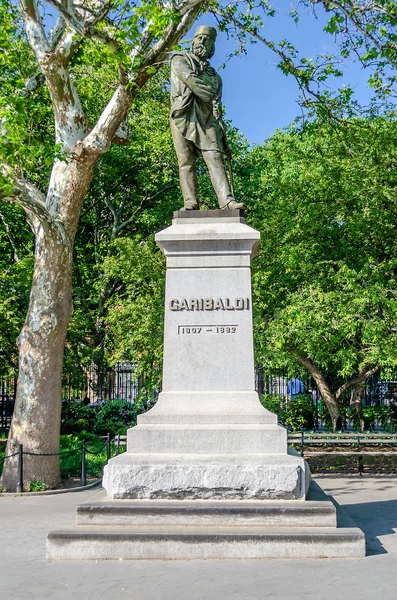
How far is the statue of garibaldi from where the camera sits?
8656 mm

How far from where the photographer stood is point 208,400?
7781mm

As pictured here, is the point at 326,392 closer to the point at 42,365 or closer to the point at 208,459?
the point at 42,365

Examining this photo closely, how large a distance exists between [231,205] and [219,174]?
49cm

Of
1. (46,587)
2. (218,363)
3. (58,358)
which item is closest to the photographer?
(46,587)

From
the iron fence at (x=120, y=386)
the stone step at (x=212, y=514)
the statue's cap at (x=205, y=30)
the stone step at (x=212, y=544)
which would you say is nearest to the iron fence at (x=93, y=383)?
the iron fence at (x=120, y=386)

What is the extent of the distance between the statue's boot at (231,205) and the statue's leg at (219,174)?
A: 0.01 metres

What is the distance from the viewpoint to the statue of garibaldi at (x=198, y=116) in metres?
8.66

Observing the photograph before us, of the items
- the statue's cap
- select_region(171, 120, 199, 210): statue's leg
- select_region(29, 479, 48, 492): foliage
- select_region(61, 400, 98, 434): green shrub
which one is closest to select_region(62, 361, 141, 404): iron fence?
select_region(61, 400, 98, 434): green shrub

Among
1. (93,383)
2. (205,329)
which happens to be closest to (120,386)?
(93,383)

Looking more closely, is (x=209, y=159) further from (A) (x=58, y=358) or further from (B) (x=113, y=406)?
(B) (x=113, y=406)

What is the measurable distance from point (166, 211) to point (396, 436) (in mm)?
13663

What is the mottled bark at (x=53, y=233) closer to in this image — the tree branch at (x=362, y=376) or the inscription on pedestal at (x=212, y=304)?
the inscription on pedestal at (x=212, y=304)

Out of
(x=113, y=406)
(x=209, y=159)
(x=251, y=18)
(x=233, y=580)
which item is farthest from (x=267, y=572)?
(x=113, y=406)

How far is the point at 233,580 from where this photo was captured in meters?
5.90
